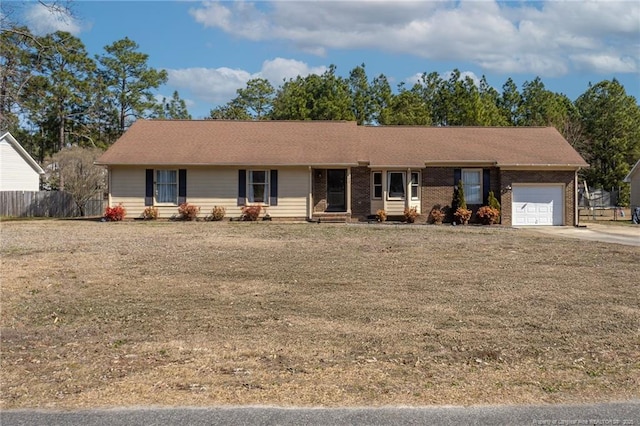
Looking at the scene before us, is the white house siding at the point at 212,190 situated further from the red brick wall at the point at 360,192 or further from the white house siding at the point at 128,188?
the red brick wall at the point at 360,192

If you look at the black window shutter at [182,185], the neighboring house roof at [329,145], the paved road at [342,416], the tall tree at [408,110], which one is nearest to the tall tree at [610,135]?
the tall tree at [408,110]

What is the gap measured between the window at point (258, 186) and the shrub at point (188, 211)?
234 cm

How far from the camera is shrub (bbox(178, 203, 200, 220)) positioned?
2483cm

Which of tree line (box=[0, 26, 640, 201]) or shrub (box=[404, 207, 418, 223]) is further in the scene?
tree line (box=[0, 26, 640, 201])

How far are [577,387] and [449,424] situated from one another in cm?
158

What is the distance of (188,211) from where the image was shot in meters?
24.9

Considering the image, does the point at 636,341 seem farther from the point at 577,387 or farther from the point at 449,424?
the point at 449,424

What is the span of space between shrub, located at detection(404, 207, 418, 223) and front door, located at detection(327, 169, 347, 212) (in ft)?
8.77

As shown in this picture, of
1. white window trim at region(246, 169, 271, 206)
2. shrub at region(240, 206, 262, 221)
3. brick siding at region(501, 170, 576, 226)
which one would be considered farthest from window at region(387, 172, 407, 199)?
shrub at region(240, 206, 262, 221)

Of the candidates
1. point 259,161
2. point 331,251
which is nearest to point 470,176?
point 259,161

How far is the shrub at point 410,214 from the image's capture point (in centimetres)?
2508

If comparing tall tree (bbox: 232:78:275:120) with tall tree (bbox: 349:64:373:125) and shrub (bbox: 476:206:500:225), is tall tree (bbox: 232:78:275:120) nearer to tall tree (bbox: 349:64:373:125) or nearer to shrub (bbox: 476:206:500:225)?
tall tree (bbox: 349:64:373:125)

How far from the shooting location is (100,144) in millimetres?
47875

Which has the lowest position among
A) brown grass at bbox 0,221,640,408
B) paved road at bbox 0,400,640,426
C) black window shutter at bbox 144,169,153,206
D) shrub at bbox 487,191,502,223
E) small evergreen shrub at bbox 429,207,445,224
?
paved road at bbox 0,400,640,426
